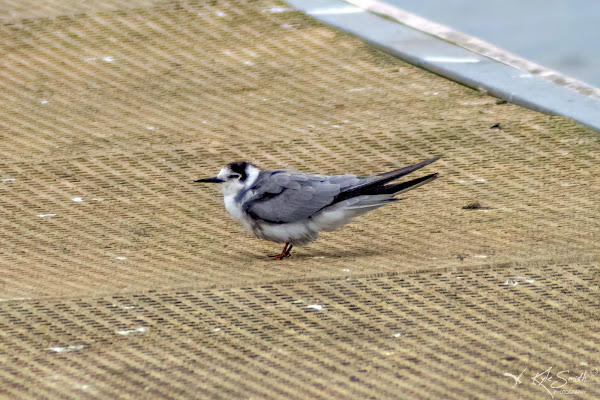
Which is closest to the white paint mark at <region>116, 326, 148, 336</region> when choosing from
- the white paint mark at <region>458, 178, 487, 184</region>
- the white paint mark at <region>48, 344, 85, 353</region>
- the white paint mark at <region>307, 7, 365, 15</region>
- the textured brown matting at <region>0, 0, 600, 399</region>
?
the textured brown matting at <region>0, 0, 600, 399</region>

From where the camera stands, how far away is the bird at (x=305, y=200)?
376cm

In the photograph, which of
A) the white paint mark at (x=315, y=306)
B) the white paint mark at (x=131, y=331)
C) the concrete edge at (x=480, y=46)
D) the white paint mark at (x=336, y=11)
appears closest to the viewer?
the white paint mark at (x=131, y=331)

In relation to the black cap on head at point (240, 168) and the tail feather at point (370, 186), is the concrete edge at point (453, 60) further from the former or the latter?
the black cap on head at point (240, 168)

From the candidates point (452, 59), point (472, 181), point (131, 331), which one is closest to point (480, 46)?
point (452, 59)

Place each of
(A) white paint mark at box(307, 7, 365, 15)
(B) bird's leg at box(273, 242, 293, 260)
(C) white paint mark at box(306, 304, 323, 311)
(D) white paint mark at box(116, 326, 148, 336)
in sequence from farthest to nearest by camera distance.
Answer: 1. (A) white paint mark at box(307, 7, 365, 15)
2. (B) bird's leg at box(273, 242, 293, 260)
3. (C) white paint mark at box(306, 304, 323, 311)
4. (D) white paint mark at box(116, 326, 148, 336)

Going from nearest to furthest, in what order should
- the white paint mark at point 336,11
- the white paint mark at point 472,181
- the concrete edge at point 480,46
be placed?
the white paint mark at point 472,181 < the concrete edge at point 480,46 < the white paint mark at point 336,11

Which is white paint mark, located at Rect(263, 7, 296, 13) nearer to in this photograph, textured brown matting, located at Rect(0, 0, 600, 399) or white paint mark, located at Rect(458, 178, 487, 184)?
textured brown matting, located at Rect(0, 0, 600, 399)

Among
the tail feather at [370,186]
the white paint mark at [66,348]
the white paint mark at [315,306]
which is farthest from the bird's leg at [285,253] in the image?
the white paint mark at [66,348]

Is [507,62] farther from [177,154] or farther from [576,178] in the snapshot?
[177,154]

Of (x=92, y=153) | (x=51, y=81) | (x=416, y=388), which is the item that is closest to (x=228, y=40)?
(x=51, y=81)

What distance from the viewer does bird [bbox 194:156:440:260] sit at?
3.76 metres

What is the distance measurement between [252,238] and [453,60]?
219 centimetres

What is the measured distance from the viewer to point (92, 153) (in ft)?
15.6

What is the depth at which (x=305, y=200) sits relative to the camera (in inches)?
149
